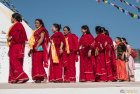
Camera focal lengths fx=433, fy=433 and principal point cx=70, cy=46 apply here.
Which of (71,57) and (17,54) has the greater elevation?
(71,57)

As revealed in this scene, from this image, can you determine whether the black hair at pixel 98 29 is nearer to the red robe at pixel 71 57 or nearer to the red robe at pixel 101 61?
the red robe at pixel 101 61

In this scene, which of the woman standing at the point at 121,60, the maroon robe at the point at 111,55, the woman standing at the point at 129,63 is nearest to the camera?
the maroon robe at the point at 111,55

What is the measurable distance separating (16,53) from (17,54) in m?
0.03

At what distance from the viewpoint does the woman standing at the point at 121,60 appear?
12320 mm

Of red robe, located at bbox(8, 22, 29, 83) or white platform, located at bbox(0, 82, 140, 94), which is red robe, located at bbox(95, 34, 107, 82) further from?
white platform, located at bbox(0, 82, 140, 94)

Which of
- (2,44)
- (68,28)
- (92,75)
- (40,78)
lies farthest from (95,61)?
(2,44)

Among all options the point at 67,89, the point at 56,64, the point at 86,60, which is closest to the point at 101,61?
the point at 86,60

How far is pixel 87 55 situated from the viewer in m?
11.4

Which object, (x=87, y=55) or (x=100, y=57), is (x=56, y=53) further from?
(x=100, y=57)

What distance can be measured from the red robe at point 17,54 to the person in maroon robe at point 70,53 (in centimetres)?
221

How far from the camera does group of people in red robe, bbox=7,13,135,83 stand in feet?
29.8

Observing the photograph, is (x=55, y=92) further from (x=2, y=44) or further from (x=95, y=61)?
(x=2, y=44)

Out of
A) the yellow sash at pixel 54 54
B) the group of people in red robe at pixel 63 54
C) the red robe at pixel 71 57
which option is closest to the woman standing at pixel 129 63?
the group of people in red robe at pixel 63 54

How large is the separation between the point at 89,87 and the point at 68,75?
3.44 metres
